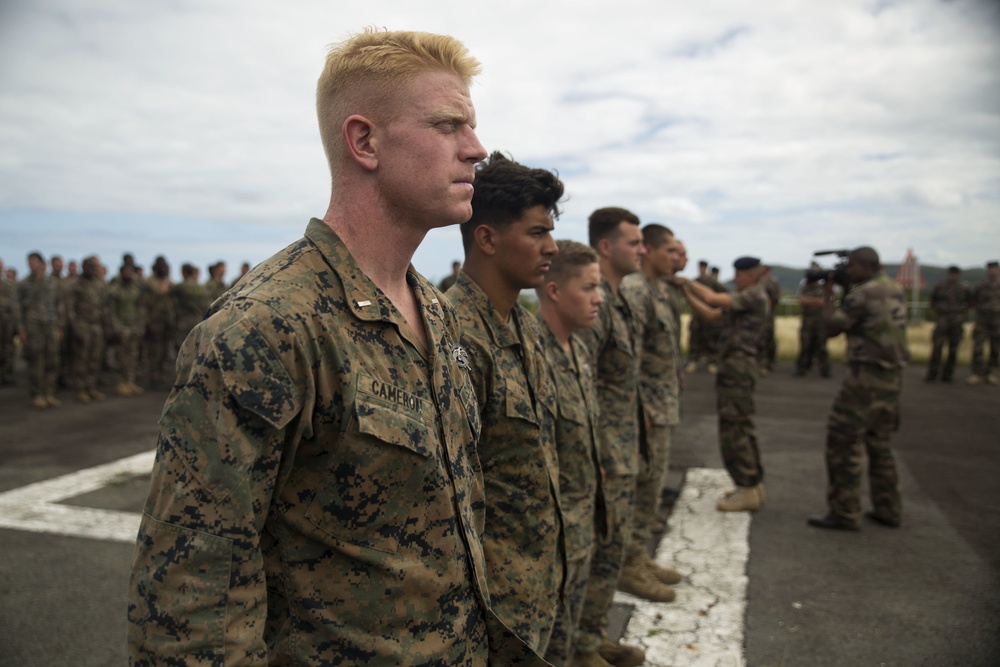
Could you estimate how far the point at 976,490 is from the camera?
6.81 meters

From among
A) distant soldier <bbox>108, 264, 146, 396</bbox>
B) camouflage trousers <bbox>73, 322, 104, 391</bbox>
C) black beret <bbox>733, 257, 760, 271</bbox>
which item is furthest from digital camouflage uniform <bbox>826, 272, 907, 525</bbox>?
distant soldier <bbox>108, 264, 146, 396</bbox>

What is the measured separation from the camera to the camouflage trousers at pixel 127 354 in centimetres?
1284

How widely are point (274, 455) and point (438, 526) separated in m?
0.41

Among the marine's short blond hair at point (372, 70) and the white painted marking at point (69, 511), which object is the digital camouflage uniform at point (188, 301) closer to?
the white painted marking at point (69, 511)

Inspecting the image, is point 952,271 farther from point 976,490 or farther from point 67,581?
point 67,581

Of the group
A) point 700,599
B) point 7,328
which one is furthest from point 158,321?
point 700,599

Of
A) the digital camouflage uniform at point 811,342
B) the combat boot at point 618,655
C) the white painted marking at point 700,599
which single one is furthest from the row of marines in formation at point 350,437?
the digital camouflage uniform at point 811,342

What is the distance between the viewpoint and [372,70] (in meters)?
1.55

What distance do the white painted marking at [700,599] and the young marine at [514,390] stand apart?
1.42 metres

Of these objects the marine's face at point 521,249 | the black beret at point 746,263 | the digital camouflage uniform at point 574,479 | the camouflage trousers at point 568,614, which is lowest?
the camouflage trousers at point 568,614

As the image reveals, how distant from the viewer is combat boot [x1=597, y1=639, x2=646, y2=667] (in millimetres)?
3627

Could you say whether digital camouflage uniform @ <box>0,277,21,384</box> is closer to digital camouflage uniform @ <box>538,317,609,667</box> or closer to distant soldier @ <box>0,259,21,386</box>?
distant soldier @ <box>0,259,21,386</box>

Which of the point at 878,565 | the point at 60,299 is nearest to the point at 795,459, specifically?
the point at 878,565

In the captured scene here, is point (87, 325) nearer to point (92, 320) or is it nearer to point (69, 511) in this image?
point (92, 320)
